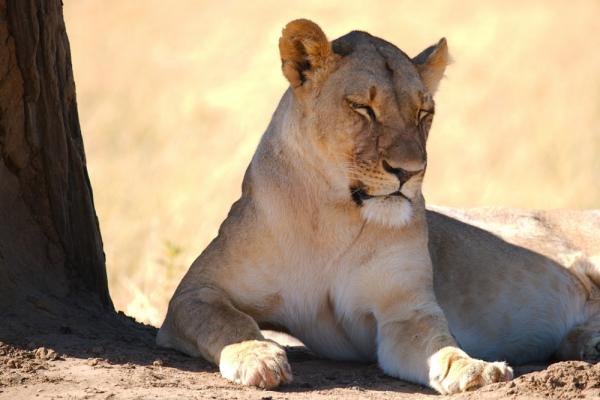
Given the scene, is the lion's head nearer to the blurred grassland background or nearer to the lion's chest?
the lion's chest

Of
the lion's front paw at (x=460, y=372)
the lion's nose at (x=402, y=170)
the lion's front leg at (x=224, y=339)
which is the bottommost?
the lion's front paw at (x=460, y=372)

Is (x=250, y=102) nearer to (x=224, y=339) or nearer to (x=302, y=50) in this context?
(x=302, y=50)

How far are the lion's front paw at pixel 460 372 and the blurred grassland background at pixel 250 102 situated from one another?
22.1ft

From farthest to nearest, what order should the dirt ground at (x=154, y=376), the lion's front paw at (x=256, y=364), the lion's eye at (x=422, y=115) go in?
1. the lion's eye at (x=422, y=115)
2. the lion's front paw at (x=256, y=364)
3. the dirt ground at (x=154, y=376)

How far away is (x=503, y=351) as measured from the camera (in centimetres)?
714

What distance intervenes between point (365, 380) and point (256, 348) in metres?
0.64

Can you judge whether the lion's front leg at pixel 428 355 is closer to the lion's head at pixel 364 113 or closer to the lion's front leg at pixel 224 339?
the lion's head at pixel 364 113

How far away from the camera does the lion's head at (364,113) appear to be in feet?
19.0

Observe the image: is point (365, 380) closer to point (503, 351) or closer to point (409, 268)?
point (409, 268)

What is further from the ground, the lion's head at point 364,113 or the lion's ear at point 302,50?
the lion's ear at point 302,50

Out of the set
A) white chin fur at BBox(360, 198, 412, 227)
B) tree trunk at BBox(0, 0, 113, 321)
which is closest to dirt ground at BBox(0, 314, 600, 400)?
tree trunk at BBox(0, 0, 113, 321)

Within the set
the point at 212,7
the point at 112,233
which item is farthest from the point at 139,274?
the point at 212,7

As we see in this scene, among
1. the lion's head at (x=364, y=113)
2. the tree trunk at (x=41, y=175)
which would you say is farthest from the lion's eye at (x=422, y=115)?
the tree trunk at (x=41, y=175)

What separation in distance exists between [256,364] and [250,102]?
13.5 meters
